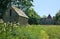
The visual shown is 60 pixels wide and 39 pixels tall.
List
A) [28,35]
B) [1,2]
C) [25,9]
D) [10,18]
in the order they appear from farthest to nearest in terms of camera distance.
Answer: [25,9]
[10,18]
[1,2]
[28,35]

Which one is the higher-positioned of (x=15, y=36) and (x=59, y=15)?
(x=15, y=36)

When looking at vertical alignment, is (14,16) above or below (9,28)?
below

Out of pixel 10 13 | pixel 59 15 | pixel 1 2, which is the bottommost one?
pixel 59 15

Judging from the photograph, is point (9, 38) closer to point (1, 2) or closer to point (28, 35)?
point (28, 35)

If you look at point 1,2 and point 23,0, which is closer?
point 1,2

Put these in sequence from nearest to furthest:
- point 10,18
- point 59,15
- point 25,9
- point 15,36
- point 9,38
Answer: point 9,38 < point 15,36 < point 10,18 < point 25,9 < point 59,15

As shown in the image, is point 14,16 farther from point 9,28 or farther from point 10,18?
point 9,28

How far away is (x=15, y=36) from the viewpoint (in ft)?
52.4

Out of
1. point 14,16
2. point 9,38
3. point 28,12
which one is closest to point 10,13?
point 14,16

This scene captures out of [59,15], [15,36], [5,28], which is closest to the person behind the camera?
[5,28]

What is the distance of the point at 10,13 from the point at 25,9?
934 inches

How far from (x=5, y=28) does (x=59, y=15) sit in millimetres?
93039

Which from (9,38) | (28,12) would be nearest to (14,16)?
(28,12)

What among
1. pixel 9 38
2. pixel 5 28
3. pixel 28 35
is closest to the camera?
pixel 5 28
